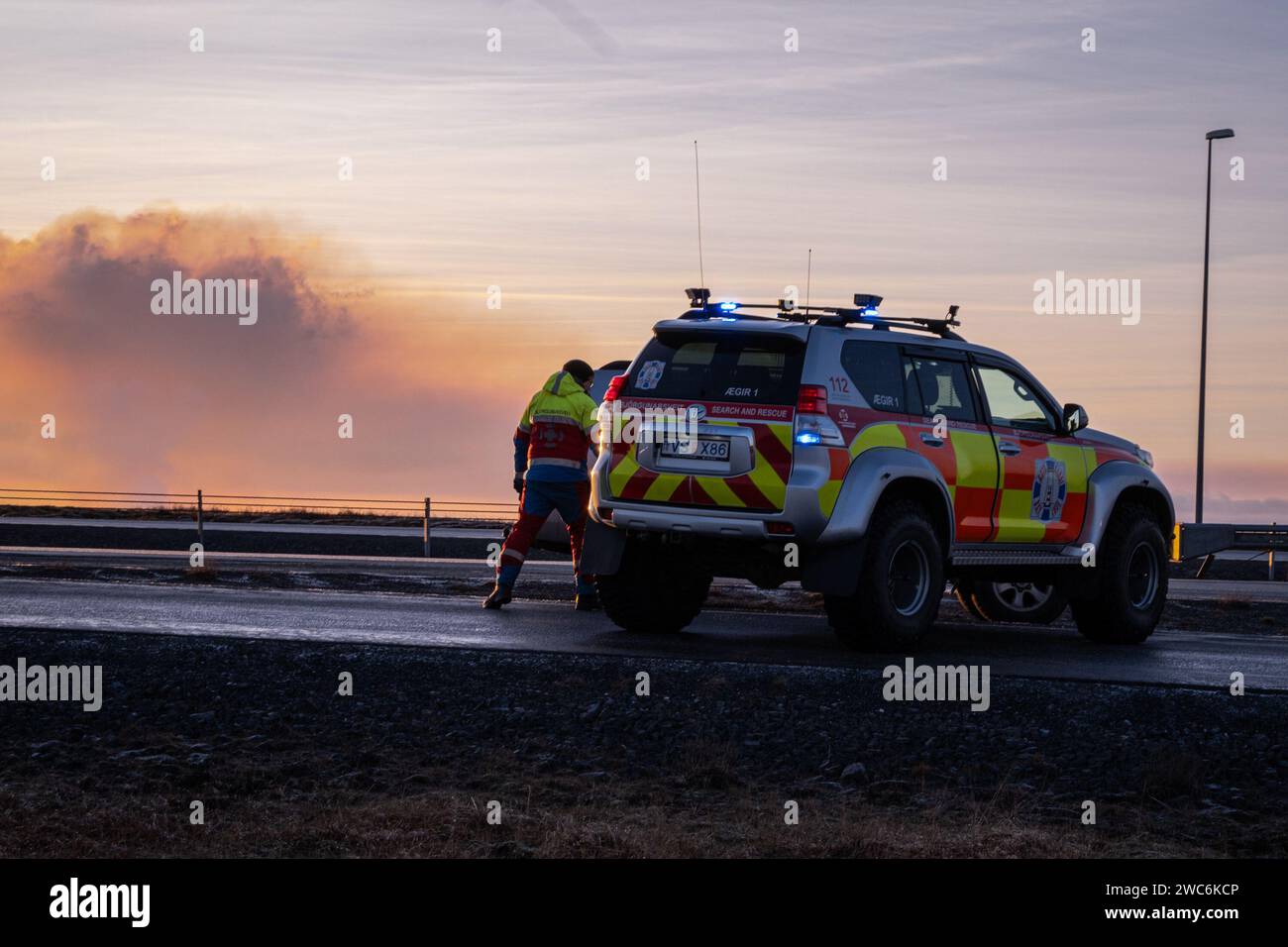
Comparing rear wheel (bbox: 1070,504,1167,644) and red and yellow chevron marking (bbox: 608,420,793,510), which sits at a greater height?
red and yellow chevron marking (bbox: 608,420,793,510)

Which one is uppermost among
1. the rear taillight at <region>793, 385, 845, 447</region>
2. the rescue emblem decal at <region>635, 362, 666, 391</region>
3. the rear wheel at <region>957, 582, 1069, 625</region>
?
the rescue emblem decal at <region>635, 362, 666, 391</region>

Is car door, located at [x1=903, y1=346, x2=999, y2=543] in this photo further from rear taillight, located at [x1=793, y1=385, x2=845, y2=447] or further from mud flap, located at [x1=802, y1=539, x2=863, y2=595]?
mud flap, located at [x1=802, y1=539, x2=863, y2=595]

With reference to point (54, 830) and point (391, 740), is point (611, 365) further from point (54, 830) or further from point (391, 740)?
point (54, 830)

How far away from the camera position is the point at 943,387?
12.7m

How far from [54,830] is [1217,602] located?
15213mm

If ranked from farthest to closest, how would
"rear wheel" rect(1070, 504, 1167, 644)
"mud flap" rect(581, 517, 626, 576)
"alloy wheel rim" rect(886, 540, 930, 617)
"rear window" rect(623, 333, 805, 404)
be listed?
"rear wheel" rect(1070, 504, 1167, 644) < "mud flap" rect(581, 517, 626, 576) < "alloy wheel rim" rect(886, 540, 930, 617) < "rear window" rect(623, 333, 805, 404)

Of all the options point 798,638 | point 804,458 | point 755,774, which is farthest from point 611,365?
point 755,774

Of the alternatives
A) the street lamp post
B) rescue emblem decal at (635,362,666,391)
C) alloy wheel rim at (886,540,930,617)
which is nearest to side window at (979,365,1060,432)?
alloy wheel rim at (886,540,930,617)

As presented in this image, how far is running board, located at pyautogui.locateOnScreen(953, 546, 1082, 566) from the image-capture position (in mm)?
12625

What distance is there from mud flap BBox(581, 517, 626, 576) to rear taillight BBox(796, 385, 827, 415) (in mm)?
1814

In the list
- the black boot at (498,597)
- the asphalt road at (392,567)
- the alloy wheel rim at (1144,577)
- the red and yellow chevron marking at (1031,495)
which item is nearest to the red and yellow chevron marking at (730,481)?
the red and yellow chevron marking at (1031,495)

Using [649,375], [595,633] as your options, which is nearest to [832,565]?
[649,375]

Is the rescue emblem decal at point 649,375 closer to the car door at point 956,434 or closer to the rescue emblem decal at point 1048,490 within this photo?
the car door at point 956,434

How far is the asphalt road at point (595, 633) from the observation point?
11695 millimetres
